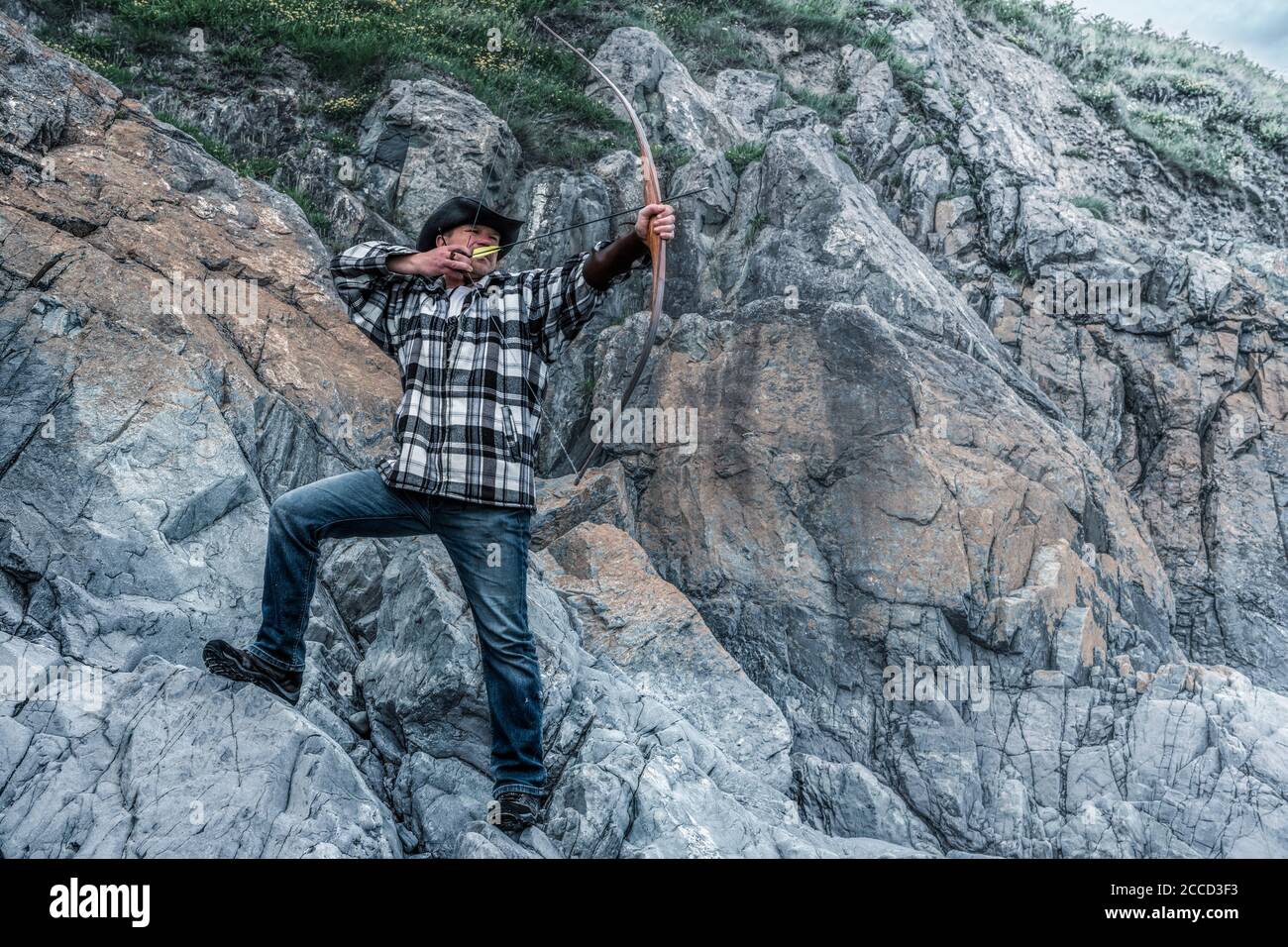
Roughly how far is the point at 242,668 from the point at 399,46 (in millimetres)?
9752

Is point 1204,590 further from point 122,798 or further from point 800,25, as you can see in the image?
point 800,25

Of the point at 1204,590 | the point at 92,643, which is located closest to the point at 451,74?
the point at 92,643

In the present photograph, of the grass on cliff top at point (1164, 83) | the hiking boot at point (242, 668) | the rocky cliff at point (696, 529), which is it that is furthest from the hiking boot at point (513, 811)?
the grass on cliff top at point (1164, 83)

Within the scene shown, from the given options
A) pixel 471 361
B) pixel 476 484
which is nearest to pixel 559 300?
pixel 471 361

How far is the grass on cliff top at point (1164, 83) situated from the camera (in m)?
16.1

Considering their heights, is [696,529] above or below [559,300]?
below

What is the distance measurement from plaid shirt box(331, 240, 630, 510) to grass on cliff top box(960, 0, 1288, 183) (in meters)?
14.9

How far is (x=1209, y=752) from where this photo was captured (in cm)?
658

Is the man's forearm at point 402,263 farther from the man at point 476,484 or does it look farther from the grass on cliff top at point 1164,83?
the grass on cliff top at point 1164,83

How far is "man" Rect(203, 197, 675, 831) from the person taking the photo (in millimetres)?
4410

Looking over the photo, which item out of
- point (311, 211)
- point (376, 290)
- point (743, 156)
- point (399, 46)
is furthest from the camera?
point (399, 46)

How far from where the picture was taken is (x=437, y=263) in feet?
15.6

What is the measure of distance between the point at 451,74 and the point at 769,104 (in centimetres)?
491

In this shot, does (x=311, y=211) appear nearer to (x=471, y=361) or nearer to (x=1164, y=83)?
(x=471, y=361)
